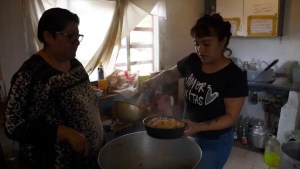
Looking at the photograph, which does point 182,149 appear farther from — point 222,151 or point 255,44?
point 255,44

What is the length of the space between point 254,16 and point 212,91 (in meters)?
1.99

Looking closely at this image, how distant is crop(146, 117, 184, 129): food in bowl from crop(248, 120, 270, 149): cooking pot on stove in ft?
6.72

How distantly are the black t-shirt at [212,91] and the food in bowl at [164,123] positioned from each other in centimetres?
17

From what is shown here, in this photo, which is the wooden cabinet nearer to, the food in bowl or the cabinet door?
the cabinet door

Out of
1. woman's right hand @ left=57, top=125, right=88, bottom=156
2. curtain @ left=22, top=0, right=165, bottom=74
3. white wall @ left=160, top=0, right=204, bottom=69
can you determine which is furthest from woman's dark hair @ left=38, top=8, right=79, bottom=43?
white wall @ left=160, top=0, right=204, bottom=69

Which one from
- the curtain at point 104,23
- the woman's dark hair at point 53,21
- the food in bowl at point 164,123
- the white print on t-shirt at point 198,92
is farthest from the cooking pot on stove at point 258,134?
the woman's dark hair at point 53,21

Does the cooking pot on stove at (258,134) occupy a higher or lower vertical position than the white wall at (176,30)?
lower

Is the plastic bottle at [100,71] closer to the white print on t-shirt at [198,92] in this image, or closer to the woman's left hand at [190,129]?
the white print on t-shirt at [198,92]

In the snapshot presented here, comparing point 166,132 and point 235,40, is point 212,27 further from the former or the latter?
point 235,40

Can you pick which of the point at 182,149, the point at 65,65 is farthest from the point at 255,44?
the point at 65,65

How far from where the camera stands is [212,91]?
4.08 feet

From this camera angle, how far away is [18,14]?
71.2 inches

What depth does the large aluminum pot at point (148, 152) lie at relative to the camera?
3.47 feet

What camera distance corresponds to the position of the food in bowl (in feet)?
3.66
